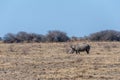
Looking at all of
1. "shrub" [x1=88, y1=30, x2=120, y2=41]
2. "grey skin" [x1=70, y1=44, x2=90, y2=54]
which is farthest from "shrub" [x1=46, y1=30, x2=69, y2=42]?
"grey skin" [x1=70, y1=44, x2=90, y2=54]

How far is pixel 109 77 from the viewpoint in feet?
56.2

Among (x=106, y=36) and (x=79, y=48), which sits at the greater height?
(x=106, y=36)

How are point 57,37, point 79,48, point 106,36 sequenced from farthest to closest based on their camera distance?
1. point 106,36
2. point 57,37
3. point 79,48

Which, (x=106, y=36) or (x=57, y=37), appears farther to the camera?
(x=106, y=36)

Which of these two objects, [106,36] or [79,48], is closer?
[79,48]

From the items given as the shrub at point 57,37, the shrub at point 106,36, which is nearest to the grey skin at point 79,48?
the shrub at point 57,37

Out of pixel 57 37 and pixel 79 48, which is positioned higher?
pixel 57 37

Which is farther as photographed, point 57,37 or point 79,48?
point 57,37

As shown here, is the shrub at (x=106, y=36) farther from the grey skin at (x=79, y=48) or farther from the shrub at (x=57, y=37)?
the grey skin at (x=79, y=48)

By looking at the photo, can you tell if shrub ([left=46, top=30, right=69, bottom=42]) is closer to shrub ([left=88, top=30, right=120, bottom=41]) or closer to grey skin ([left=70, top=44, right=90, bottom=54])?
shrub ([left=88, top=30, right=120, bottom=41])

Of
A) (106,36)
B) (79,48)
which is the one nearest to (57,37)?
(106,36)

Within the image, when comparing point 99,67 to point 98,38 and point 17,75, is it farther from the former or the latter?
point 98,38

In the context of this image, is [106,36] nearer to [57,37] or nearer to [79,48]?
[57,37]

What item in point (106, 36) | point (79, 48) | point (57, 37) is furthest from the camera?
point (106, 36)
